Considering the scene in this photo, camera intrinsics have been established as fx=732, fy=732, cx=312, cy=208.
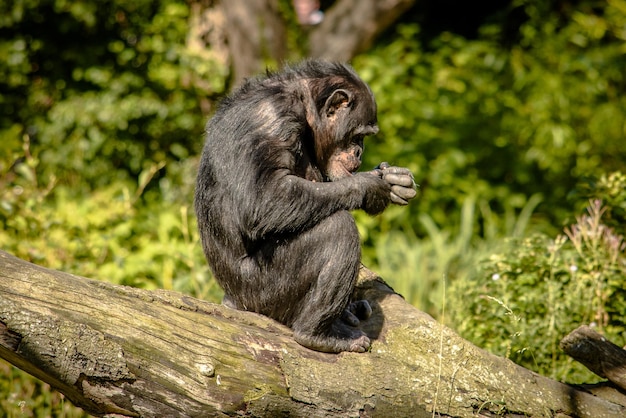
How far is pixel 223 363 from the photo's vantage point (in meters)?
3.25

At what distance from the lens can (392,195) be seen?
415cm

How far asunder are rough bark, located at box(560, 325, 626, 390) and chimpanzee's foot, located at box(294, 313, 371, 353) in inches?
41.7

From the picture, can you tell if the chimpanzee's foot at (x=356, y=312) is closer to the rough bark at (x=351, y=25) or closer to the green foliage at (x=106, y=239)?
the green foliage at (x=106, y=239)

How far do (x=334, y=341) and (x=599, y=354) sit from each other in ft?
4.41

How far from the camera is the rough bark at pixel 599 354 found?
371cm

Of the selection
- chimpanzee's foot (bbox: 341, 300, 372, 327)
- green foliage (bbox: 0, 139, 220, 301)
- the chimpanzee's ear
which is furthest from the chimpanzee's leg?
green foliage (bbox: 0, 139, 220, 301)

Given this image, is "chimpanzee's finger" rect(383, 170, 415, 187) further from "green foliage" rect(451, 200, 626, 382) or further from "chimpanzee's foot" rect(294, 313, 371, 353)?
"green foliage" rect(451, 200, 626, 382)

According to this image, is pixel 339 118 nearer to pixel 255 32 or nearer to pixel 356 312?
pixel 356 312

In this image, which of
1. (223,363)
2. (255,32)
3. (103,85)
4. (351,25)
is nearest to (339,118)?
(223,363)

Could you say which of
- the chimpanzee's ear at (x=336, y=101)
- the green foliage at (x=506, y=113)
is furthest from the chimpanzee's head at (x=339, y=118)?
the green foliage at (x=506, y=113)

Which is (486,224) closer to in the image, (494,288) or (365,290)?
(494,288)

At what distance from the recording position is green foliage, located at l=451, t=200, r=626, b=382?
4.75m

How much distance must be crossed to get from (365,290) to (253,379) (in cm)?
142

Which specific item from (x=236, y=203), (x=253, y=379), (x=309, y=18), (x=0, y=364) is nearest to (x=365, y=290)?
(x=236, y=203)
